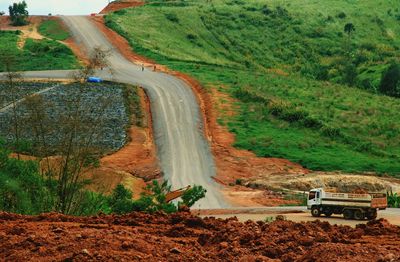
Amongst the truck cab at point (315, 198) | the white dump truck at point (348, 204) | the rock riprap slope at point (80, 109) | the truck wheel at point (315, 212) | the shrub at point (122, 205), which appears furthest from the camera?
the rock riprap slope at point (80, 109)

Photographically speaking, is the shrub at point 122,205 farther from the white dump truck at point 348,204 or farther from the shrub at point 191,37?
the shrub at point 191,37

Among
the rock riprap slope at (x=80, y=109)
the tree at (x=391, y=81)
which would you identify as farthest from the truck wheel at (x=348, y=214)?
the tree at (x=391, y=81)

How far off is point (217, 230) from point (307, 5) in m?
129

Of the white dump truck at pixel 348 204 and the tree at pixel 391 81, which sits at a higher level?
the tree at pixel 391 81

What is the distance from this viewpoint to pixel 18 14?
400ft

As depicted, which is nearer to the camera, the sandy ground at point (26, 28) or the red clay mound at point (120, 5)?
the sandy ground at point (26, 28)

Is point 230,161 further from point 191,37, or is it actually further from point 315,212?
point 191,37

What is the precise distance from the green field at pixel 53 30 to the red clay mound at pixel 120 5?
18.0m

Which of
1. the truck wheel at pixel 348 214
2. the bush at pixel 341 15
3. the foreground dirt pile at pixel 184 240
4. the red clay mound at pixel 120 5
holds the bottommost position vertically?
the truck wheel at pixel 348 214

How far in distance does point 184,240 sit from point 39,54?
281ft

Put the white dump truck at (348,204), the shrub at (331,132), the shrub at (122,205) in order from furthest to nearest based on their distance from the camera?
the shrub at (331,132), the white dump truck at (348,204), the shrub at (122,205)

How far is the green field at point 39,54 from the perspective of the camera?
9112 cm

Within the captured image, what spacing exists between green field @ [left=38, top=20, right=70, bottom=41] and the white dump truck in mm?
73200

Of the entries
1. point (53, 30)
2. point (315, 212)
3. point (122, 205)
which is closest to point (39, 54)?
point (53, 30)
